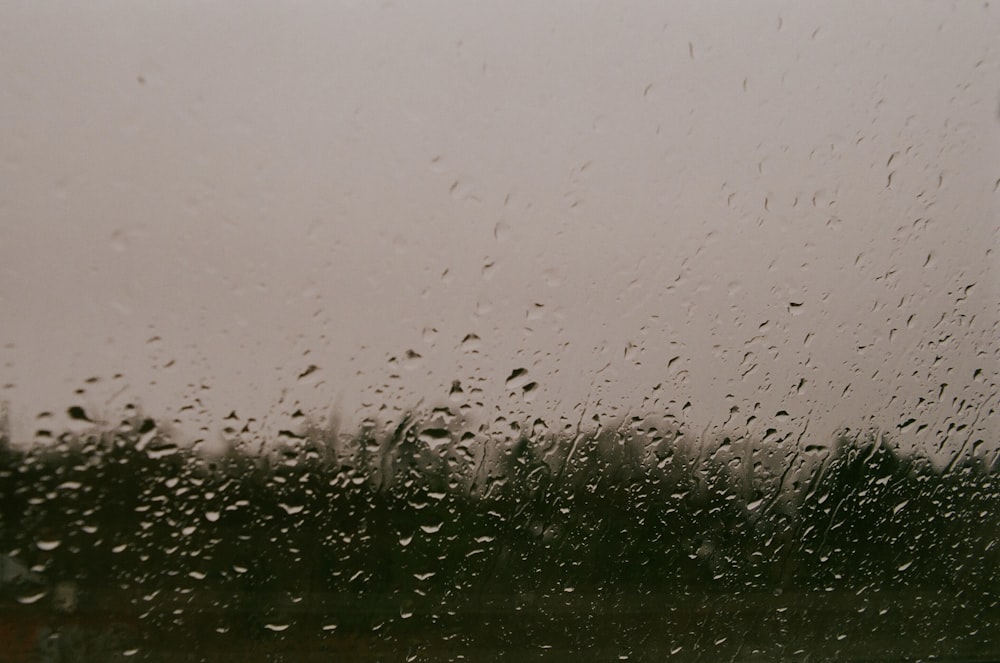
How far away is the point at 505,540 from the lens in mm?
2262

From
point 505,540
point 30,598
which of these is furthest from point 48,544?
point 505,540

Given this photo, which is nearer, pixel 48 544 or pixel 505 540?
pixel 48 544

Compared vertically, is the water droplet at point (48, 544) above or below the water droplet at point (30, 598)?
above

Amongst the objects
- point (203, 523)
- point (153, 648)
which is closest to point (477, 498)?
point (203, 523)

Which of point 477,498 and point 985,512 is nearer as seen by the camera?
point 477,498

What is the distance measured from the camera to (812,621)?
8.25 feet

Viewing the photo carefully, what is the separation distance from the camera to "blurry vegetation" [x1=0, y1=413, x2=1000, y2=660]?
201cm

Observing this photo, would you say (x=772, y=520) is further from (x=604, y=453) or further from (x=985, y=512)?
(x=985, y=512)

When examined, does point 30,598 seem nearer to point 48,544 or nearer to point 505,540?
point 48,544

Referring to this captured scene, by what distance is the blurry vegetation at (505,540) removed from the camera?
201 centimetres

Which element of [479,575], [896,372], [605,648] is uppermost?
[896,372]

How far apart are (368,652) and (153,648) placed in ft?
1.70

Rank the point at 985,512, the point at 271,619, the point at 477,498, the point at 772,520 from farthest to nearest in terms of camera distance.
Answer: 1. the point at 985,512
2. the point at 772,520
3. the point at 477,498
4. the point at 271,619

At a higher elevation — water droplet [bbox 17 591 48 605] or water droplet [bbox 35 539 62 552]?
water droplet [bbox 35 539 62 552]
